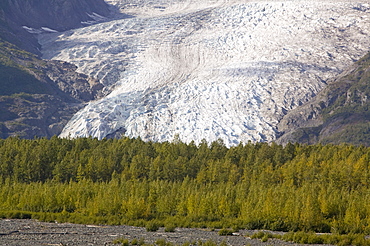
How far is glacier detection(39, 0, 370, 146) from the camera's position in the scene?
376ft

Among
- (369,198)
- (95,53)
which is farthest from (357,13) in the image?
(369,198)

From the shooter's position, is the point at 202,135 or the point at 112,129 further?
the point at 112,129

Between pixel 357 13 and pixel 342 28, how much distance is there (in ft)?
28.6

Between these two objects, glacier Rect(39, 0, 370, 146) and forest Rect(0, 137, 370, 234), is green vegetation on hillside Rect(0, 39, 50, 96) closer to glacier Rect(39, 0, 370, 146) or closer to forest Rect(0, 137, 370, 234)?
glacier Rect(39, 0, 370, 146)

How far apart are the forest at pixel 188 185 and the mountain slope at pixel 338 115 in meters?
31.0

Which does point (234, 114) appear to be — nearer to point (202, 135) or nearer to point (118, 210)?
point (202, 135)

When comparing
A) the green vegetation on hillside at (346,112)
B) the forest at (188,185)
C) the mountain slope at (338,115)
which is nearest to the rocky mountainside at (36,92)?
the forest at (188,185)

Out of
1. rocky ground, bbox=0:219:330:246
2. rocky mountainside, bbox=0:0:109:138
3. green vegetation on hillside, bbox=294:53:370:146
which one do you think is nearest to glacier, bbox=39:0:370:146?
green vegetation on hillside, bbox=294:53:370:146

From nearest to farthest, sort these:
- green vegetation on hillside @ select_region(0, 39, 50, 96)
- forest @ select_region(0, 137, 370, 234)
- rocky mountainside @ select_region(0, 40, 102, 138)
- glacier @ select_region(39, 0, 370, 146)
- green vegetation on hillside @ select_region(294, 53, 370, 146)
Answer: forest @ select_region(0, 137, 370, 234) < glacier @ select_region(39, 0, 370, 146) < green vegetation on hillside @ select_region(294, 53, 370, 146) < rocky mountainside @ select_region(0, 40, 102, 138) < green vegetation on hillside @ select_region(0, 39, 50, 96)

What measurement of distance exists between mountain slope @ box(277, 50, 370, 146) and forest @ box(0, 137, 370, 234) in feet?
102

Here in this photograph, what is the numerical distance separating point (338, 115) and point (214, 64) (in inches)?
1331

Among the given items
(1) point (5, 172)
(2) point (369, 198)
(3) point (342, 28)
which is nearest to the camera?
(2) point (369, 198)

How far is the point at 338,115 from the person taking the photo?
424 ft

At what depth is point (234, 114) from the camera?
114 m
